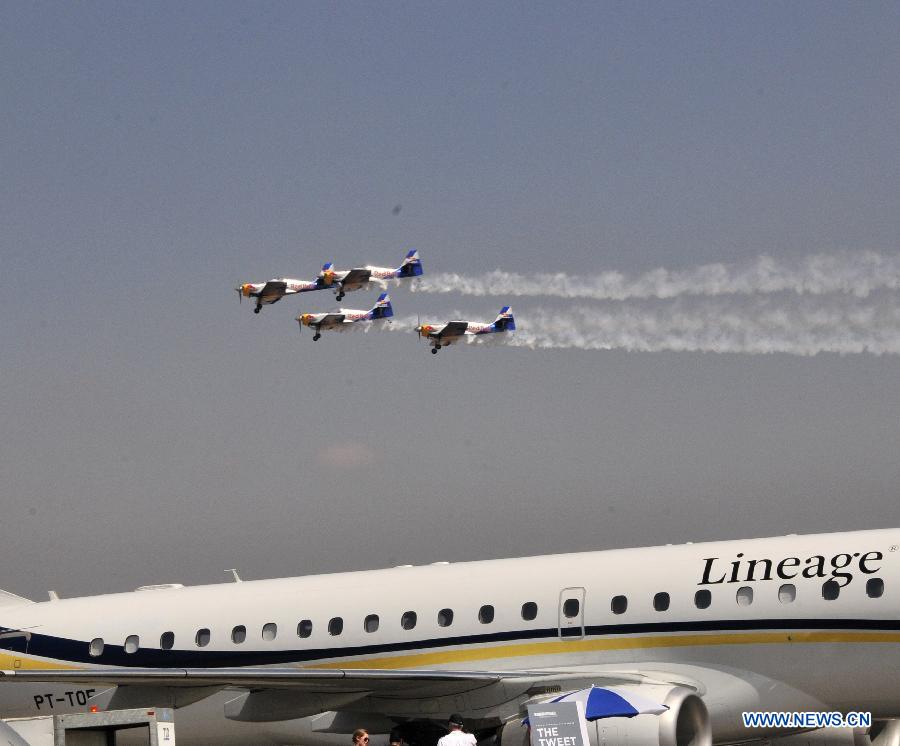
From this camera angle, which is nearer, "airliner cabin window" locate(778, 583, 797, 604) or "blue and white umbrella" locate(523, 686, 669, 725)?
"blue and white umbrella" locate(523, 686, 669, 725)

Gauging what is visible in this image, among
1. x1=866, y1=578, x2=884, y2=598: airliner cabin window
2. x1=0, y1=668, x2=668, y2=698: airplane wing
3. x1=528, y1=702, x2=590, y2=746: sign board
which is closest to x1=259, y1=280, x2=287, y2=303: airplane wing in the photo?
x1=0, y1=668, x2=668, y2=698: airplane wing

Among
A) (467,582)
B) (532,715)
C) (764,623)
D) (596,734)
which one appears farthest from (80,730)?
(764,623)

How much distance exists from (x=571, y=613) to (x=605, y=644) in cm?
95

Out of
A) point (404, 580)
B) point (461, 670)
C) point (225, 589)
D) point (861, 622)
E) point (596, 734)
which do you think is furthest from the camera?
point (225, 589)

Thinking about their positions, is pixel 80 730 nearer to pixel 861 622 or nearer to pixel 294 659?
pixel 294 659

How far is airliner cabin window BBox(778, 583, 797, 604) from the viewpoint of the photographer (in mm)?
25359

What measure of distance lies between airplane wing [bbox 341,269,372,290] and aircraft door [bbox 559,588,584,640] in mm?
46889

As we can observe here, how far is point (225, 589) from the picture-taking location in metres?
31.8

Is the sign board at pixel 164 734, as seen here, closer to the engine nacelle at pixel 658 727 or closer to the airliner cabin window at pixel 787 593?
the engine nacelle at pixel 658 727

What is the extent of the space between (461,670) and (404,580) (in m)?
2.65

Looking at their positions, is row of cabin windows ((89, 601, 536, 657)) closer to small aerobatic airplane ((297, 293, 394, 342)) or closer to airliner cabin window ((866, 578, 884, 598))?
airliner cabin window ((866, 578, 884, 598))


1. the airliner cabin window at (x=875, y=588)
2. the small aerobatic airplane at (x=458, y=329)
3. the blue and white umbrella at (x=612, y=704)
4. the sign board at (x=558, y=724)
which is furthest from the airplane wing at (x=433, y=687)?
the small aerobatic airplane at (x=458, y=329)

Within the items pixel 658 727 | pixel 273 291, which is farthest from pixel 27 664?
pixel 273 291

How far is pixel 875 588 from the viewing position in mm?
24875
